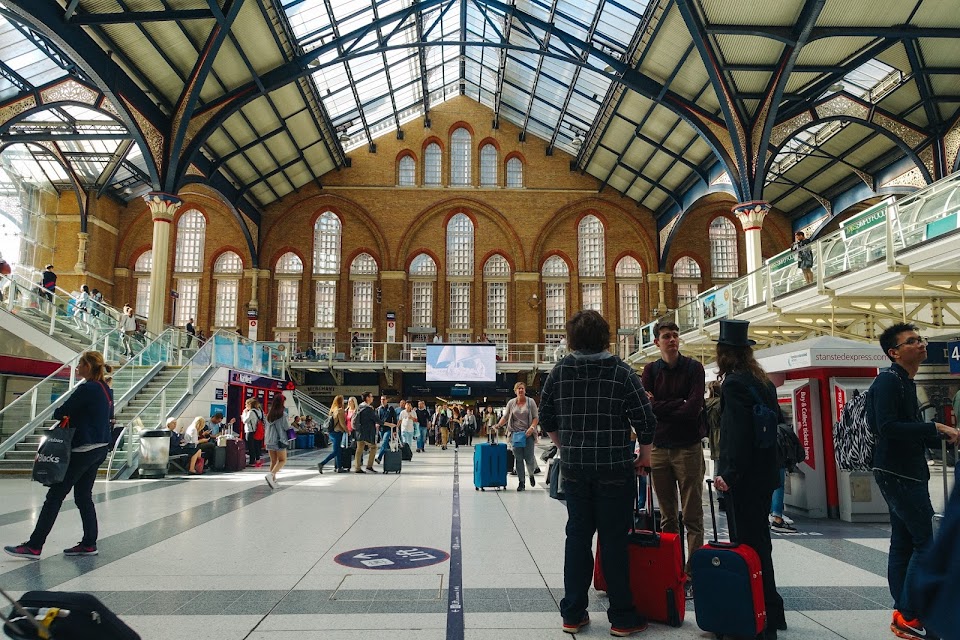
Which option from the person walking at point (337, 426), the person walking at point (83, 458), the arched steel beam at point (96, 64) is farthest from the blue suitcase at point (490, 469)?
the arched steel beam at point (96, 64)

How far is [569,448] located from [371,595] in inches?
65.0

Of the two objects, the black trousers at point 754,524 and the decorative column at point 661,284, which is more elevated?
the decorative column at point 661,284

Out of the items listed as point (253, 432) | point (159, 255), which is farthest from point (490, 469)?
point (159, 255)

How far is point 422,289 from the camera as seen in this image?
3391cm

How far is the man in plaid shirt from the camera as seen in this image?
347 cm

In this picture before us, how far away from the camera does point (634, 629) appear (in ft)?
11.3

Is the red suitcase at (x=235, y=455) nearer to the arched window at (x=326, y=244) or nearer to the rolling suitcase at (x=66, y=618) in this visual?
the rolling suitcase at (x=66, y=618)

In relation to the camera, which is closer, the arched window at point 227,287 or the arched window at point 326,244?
the arched window at point 227,287

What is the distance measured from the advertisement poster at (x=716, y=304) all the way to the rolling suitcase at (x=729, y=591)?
16421 mm

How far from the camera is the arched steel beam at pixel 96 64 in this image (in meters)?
14.7

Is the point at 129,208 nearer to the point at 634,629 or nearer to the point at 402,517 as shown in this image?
the point at 402,517

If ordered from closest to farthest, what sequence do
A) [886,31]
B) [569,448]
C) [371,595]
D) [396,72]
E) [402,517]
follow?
[569,448] < [371,595] < [402,517] < [886,31] < [396,72]

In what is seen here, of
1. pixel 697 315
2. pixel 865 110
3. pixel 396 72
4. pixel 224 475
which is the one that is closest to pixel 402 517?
pixel 224 475

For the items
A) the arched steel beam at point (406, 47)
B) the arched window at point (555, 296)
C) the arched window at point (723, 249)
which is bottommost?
the arched window at point (555, 296)
